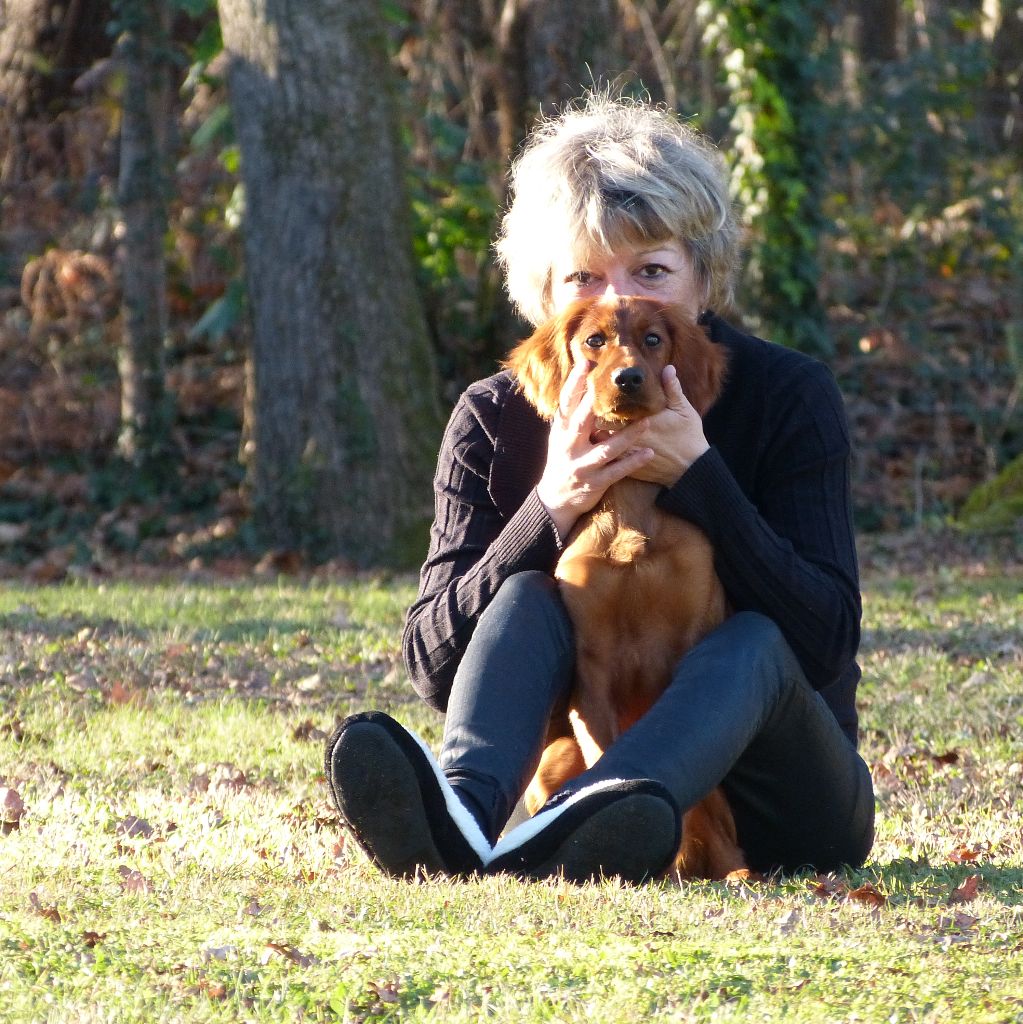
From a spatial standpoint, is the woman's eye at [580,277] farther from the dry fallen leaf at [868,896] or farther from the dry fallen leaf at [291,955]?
the dry fallen leaf at [291,955]

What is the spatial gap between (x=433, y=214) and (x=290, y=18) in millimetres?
2560

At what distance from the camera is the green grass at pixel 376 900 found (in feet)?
7.15

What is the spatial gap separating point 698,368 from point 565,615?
1.96 ft

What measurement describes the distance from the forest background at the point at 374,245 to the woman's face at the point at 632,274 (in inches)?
199

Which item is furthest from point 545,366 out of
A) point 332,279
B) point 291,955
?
point 332,279

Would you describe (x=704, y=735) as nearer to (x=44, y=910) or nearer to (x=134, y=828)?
(x=44, y=910)

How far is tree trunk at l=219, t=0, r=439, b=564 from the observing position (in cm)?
843

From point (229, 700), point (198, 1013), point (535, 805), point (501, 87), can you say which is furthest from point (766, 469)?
point (501, 87)

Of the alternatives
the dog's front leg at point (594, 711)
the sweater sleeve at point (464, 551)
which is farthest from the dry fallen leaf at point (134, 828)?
the dog's front leg at point (594, 711)

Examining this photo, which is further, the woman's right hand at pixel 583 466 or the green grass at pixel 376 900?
the woman's right hand at pixel 583 466

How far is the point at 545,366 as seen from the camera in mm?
3414

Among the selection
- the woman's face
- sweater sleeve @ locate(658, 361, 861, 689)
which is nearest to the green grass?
sweater sleeve @ locate(658, 361, 861, 689)

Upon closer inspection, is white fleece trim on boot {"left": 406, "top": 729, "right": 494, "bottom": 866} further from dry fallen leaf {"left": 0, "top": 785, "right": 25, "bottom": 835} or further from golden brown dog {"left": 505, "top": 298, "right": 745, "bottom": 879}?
dry fallen leaf {"left": 0, "top": 785, "right": 25, "bottom": 835}

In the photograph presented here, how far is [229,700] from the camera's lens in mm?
5129
